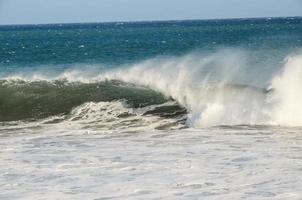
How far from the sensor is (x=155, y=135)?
1189 centimetres

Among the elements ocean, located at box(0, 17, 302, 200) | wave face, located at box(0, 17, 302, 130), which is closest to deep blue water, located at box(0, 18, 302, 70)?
wave face, located at box(0, 17, 302, 130)

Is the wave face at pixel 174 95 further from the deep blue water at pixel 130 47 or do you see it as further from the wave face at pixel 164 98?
the deep blue water at pixel 130 47

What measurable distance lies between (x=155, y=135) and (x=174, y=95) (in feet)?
17.3

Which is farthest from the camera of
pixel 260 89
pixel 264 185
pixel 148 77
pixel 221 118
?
pixel 148 77

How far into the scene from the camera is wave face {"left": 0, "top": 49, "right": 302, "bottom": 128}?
45.4 ft

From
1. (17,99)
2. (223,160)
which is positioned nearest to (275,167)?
(223,160)

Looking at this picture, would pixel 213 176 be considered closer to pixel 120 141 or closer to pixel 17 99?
A: pixel 120 141

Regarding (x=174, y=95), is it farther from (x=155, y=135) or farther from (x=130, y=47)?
(x=130, y=47)

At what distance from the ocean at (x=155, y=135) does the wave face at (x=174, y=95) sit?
3 centimetres

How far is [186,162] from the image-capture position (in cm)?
895

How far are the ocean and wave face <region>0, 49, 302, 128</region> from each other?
3cm

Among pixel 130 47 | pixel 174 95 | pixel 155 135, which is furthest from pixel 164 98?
pixel 130 47

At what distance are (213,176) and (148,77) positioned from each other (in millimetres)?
11765

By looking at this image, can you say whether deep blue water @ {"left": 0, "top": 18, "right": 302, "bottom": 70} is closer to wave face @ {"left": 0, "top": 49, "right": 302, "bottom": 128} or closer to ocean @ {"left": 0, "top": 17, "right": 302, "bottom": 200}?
wave face @ {"left": 0, "top": 49, "right": 302, "bottom": 128}
